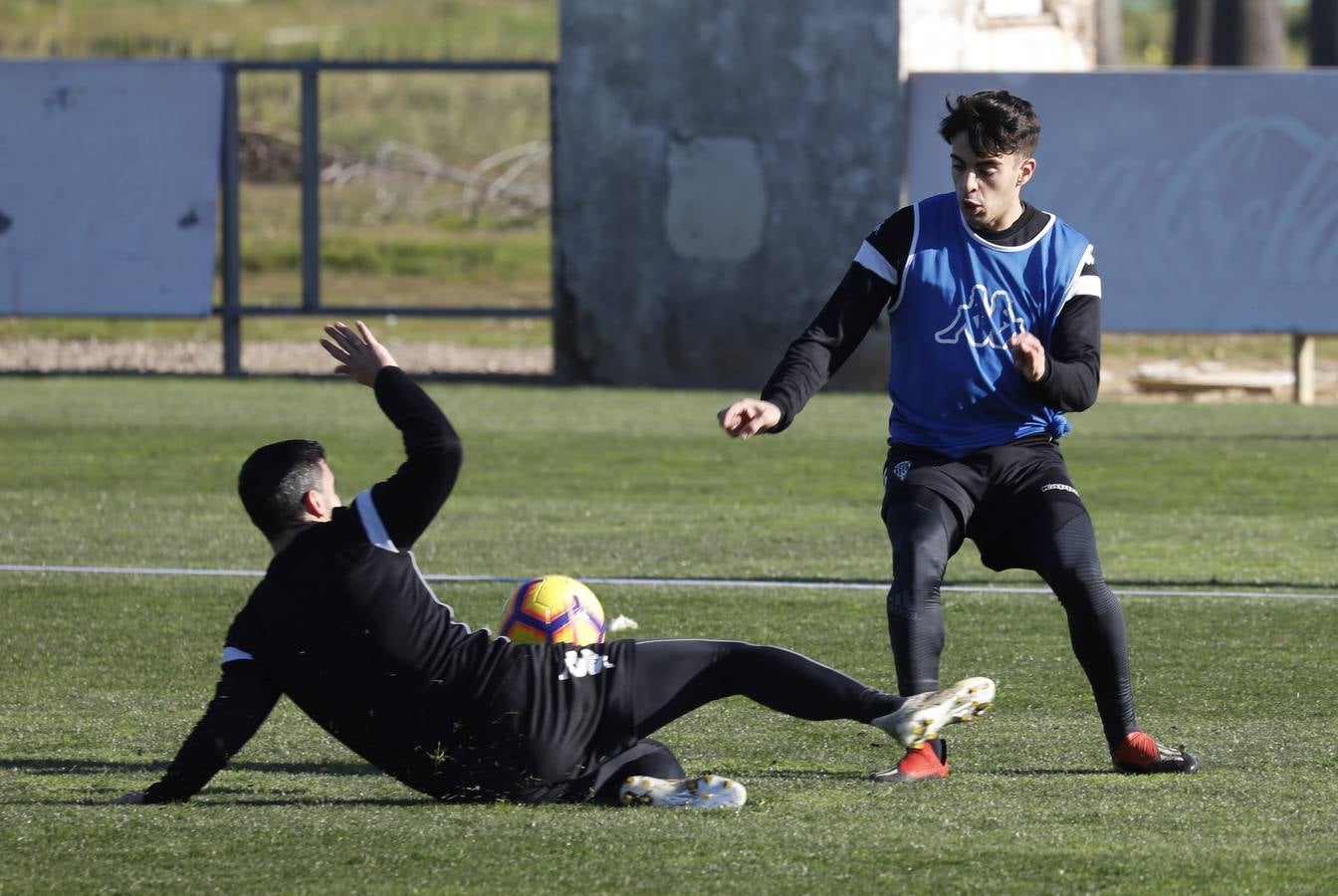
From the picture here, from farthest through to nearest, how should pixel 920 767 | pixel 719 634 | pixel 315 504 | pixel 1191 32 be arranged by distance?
pixel 1191 32, pixel 719 634, pixel 920 767, pixel 315 504

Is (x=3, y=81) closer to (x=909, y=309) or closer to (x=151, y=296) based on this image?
(x=151, y=296)

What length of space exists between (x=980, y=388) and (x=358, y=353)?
5.38 ft

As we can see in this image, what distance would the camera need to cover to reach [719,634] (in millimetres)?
8086

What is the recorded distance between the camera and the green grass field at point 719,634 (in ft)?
15.3

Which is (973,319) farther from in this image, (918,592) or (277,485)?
(277,485)

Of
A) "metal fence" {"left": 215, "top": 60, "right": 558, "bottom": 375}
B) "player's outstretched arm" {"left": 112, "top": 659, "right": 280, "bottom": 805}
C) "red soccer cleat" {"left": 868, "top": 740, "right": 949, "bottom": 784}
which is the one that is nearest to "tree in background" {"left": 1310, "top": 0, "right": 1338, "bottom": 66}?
"metal fence" {"left": 215, "top": 60, "right": 558, "bottom": 375}

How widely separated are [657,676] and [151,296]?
15150 millimetres

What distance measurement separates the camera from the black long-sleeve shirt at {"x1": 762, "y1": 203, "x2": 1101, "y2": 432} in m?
5.65

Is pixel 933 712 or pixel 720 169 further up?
pixel 720 169

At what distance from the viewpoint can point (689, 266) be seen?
19.3 m

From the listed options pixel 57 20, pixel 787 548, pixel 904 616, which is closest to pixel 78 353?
pixel 787 548

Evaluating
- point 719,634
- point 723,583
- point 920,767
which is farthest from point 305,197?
point 920,767

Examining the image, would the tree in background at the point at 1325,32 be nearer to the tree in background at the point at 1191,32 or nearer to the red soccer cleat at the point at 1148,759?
the tree in background at the point at 1191,32

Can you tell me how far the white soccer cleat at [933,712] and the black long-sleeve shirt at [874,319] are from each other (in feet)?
2.67
